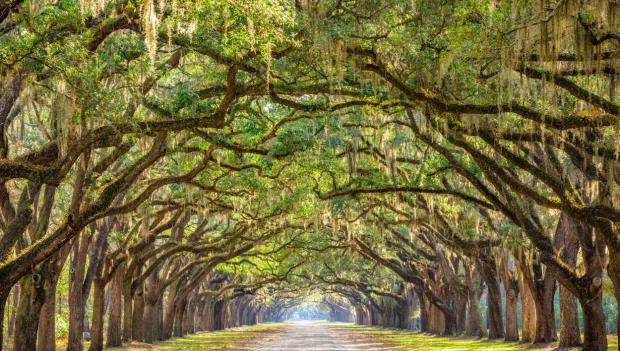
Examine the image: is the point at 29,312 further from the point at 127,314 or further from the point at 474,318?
the point at 474,318

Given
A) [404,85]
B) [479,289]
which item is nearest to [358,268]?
[479,289]

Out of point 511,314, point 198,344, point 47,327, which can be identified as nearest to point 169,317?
point 198,344

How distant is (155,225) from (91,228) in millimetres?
5599

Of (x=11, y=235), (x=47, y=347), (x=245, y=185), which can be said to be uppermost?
(x=245, y=185)

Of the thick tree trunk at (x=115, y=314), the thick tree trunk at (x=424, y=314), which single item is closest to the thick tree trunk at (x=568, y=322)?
the thick tree trunk at (x=115, y=314)

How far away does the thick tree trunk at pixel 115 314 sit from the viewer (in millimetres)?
29562

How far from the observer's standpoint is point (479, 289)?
4197cm

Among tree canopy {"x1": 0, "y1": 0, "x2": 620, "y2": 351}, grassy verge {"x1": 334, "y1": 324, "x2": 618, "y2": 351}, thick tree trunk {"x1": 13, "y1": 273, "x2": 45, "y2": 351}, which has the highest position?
tree canopy {"x1": 0, "y1": 0, "x2": 620, "y2": 351}

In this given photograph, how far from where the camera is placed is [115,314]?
30.0m

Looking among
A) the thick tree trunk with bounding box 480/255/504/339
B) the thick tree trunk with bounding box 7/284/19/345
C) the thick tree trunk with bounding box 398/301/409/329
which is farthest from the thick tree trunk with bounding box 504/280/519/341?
the thick tree trunk with bounding box 398/301/409/329

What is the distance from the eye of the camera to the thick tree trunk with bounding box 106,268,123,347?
29562 mm

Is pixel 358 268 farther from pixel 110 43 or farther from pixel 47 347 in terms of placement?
pixel 110 43

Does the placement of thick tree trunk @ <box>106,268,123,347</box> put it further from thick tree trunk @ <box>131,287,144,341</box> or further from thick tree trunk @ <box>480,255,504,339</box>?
thick tree trunk @ <box>480,255,504,339</box>

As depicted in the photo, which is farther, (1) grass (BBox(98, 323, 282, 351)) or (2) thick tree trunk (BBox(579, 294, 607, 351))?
(1) grass (BBox(98, 323, 282, 351))
